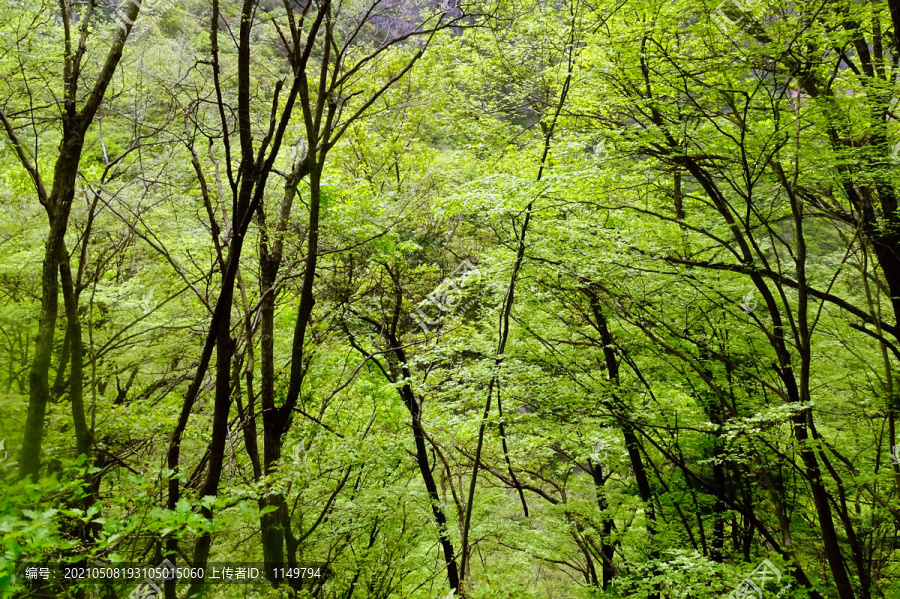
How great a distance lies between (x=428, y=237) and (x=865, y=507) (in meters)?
8.53

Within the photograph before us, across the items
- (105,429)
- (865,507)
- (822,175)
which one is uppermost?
(822,175)

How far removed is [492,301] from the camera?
7.17 metres

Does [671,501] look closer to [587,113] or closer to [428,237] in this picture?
[587,113]

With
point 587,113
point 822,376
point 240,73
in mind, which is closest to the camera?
point 240,73

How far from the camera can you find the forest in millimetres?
3453

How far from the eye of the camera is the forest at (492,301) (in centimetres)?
345

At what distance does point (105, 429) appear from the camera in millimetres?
5230

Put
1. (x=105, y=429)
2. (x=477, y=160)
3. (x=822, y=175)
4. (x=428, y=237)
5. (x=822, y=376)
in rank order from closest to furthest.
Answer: (x=822, y=175) → (x=105, y=429) → (x=822, y=376) → (x=428, y=237) → (x=477, y=160)

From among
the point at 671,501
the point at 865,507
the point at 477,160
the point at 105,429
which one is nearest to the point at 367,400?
the point at 105,429

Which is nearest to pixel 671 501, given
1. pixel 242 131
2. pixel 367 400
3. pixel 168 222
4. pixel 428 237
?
pixel 367 400

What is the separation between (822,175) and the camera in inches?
185

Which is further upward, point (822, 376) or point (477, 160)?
point (477, 160)

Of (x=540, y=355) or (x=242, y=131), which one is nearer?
(x=242, y=131)

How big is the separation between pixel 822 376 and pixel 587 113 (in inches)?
186
